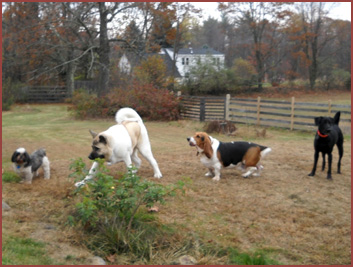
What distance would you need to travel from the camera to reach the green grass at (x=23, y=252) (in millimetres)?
Result: 4234

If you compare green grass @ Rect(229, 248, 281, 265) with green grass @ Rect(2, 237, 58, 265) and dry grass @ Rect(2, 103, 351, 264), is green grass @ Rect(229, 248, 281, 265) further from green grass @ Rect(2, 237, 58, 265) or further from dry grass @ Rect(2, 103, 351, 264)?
green grass @ Rect(2, 237, 58, 265)

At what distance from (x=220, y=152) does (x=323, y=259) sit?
11.0 ft

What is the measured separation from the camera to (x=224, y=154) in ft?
26.2

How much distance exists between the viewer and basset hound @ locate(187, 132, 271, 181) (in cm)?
780

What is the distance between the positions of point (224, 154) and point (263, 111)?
11.6m

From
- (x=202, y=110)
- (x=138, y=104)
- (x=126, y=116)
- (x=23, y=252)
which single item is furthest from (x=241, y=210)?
(x=138, y=104)

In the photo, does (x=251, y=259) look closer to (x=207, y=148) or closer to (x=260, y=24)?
(x=207, y=148)

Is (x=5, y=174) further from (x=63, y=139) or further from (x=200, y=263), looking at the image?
(x=63, y=139)

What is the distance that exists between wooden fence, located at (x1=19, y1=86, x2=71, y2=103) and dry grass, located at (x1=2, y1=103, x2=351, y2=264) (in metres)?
25.3

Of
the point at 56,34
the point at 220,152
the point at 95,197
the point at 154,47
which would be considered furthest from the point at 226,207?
the point at 56,34

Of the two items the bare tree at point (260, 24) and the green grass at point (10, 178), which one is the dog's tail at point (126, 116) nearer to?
the green grass at point (10, 178)

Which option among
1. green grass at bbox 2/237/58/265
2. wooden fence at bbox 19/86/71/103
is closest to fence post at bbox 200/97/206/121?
green grass at bbox 2/237/58/265

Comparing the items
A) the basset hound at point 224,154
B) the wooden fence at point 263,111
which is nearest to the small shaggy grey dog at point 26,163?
the basset hound at point 224,154

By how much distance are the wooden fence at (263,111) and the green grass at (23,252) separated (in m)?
14.0
